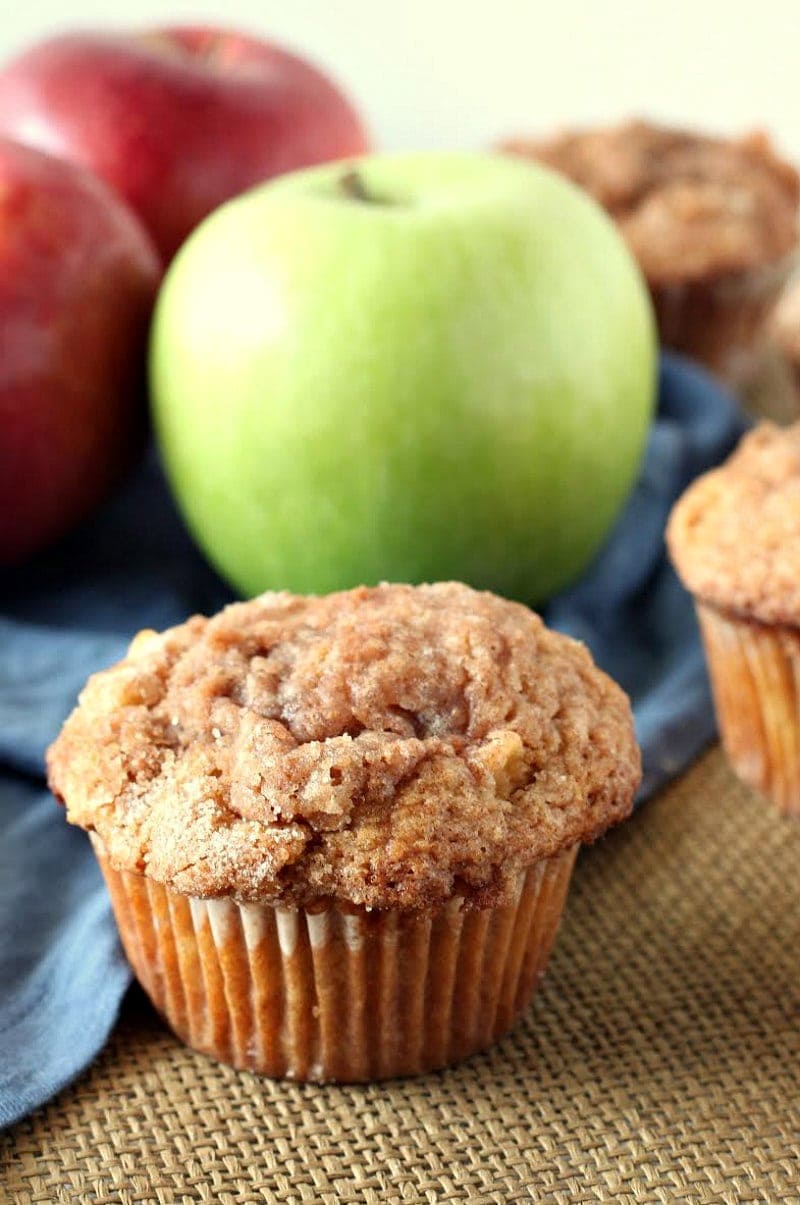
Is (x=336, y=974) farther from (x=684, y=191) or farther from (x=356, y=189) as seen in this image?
(x=684, y=191)

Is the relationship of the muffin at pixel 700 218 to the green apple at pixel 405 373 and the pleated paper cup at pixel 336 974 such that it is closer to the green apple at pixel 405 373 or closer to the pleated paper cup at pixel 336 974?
the green apple at pixel 405 373

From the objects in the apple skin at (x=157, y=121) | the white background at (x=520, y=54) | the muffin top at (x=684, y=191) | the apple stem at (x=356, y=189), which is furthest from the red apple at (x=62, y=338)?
the white background at (x=520, y=54)

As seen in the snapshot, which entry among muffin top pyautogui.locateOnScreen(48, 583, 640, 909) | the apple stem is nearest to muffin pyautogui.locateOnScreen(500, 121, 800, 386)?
the apple stem

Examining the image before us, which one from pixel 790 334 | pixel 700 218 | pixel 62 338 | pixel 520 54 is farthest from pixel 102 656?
pixel 520 54

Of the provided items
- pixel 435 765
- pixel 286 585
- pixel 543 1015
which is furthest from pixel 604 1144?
pixel 286 585

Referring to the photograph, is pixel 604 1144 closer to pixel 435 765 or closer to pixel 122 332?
pixel 435 765
